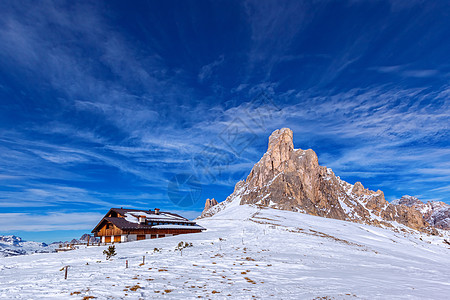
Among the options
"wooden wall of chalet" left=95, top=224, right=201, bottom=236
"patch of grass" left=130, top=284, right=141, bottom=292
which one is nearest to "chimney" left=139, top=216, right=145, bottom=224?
"wooden wall of chalet" left=95, top=224, right=201, bottom=236

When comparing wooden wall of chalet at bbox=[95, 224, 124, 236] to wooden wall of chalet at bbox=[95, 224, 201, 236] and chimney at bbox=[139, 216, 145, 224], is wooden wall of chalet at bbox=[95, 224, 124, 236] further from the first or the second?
chimney at bbox=[139, 216, 145, 224]

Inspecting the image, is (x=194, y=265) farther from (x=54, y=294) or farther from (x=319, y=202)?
(x=319, y=202)

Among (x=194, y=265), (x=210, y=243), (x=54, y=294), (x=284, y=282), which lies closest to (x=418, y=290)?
(x=284, y=282)

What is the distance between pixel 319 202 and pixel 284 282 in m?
188

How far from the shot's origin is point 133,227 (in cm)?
4600

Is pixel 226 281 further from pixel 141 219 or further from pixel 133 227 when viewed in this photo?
pixel 141 219

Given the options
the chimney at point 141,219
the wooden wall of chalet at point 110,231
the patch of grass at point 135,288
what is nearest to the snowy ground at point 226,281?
the patch of grass at point 135,288

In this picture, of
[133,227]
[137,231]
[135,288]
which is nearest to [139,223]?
[137,231]

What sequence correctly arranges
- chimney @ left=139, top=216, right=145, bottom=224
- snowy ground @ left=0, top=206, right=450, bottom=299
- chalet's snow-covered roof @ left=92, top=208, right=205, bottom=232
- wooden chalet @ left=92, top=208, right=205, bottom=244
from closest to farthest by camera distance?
snowy ground @ left=0, top=206, right=450, bottom=299, wooden chalet @ left=92, top=208, right=205, bottom=244, chalet's snow-covered roof @ left=92, top=208, right=205, bottom=232, chimney @ left=139, top=216, right=145, bottom=224

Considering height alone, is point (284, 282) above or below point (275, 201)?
below

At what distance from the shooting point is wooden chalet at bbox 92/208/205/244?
1816 inches

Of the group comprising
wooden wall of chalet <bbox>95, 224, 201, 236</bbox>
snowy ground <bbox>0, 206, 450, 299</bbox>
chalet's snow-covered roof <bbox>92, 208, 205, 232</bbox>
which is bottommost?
snowy ground <bbox>0, 206, 450, 299</bbox>

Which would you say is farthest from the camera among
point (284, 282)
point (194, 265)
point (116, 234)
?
point (116, 234)

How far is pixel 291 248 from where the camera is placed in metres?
30.6
